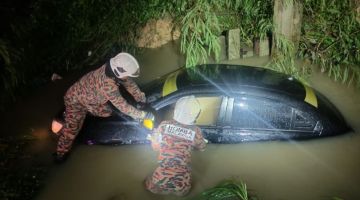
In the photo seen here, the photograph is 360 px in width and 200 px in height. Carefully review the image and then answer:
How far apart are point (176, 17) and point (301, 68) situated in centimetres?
288

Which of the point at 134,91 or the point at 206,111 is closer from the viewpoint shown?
the point at 206,111

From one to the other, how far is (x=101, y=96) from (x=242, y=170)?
2316mm

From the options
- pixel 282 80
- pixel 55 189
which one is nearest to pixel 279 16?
pixel 282 80

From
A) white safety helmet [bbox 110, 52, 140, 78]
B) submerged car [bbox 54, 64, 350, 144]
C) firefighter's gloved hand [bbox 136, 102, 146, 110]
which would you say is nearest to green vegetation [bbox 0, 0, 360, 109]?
submerged car [bbox 54, 64, 350, 144]

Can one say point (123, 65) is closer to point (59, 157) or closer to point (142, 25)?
point (59, 157)

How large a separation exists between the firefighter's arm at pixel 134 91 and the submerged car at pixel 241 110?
10 cm

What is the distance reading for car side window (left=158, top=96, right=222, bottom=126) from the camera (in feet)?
17.8

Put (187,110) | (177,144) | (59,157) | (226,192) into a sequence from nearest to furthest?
(187,110) < (177,144) < (226,192) < (59,157)

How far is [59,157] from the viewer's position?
19.6 feet

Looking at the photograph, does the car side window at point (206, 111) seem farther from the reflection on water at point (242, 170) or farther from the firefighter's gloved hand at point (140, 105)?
the reflection on water at point (242, 170)

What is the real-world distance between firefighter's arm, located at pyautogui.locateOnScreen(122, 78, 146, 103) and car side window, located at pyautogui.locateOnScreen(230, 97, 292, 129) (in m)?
1.36

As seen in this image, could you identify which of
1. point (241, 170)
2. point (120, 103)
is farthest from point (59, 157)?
point (241, 170)

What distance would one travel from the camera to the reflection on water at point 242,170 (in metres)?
5.41

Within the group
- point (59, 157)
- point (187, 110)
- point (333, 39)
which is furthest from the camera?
point (333, 39)
